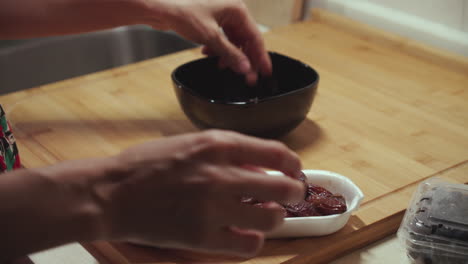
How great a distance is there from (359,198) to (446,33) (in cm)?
72

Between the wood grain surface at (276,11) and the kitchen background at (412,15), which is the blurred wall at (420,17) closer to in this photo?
the kitchen background at (412,15)

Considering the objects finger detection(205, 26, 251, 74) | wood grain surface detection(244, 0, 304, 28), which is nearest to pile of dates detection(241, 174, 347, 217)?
finger detection(205, 26, 251, 74)

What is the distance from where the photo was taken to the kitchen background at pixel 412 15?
1381 millimetres

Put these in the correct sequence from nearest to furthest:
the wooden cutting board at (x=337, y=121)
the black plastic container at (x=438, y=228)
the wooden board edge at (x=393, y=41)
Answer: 1. the black plastic container at (x=438, y=228)
2. the wooden cutting board at (x=337, y=121)
3. the wooden board edge at (x=393, y=41)

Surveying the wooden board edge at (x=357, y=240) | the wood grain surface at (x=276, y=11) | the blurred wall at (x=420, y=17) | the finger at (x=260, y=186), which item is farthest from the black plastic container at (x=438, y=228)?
the wood grain surface at (x=276, y=11)

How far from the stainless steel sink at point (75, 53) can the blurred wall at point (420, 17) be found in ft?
1.56

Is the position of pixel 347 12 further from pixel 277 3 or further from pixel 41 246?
pixel 41 246

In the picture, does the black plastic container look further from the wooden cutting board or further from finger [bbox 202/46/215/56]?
finger [bbox 202/46/215/56]

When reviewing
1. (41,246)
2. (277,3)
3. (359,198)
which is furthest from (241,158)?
(277,3)

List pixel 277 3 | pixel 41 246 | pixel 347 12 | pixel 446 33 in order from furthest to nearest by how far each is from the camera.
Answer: pixel 277 3, pixel 347 12, pixel 446 33, pixel 41 246

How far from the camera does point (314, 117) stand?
115cm

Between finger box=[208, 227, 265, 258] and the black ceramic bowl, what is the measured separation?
424mm

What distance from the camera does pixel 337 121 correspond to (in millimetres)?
1131

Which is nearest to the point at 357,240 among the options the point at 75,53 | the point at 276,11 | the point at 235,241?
the point at 235,241
